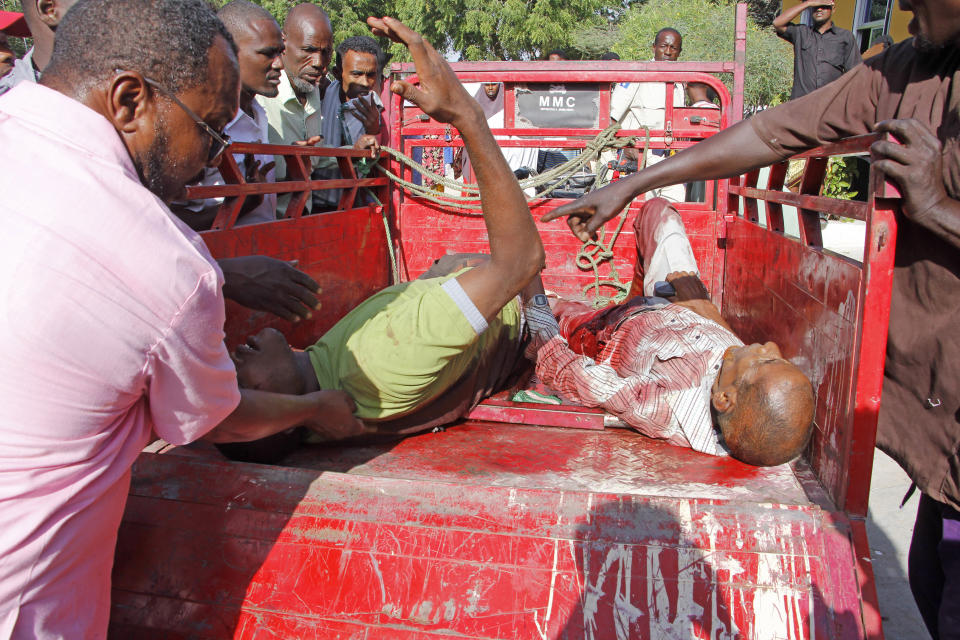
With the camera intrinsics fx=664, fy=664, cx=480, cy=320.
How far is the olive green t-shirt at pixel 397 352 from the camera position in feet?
6.50

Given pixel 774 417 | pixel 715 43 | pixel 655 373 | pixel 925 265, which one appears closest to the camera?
pixel 925 265

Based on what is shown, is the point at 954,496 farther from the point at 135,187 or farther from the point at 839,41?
the point at 839,41

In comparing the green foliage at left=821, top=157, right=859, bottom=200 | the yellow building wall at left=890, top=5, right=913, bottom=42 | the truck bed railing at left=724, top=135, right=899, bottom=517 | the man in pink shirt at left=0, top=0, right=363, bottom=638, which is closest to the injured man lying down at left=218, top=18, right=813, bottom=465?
the truck bed railing at left=724, top=135, right=899, bottom=517

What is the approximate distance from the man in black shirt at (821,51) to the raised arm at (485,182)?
4.79 m

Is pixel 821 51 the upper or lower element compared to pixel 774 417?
upper

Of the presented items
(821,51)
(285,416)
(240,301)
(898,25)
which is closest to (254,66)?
(240,301)

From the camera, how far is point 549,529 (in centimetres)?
167

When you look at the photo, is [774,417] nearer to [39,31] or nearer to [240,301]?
[240,301]

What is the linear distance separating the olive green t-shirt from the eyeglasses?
82 cm

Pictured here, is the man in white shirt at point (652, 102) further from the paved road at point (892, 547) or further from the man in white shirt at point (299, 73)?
the paved road at point (892, 547)

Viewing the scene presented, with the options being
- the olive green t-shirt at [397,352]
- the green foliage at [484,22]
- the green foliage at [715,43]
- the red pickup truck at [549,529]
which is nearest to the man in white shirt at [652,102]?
the red pickup truck at [549,529]

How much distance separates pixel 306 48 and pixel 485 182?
269cm

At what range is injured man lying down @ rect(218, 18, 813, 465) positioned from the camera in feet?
6.16

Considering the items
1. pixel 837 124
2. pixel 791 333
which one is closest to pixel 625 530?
pixel 791 333
